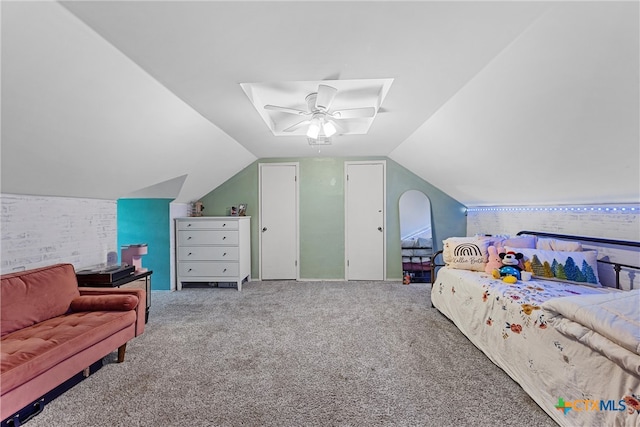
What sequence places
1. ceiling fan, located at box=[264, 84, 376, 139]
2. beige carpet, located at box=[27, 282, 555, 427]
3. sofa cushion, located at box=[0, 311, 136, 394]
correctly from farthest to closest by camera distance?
ceiling fan, located at box=[264, 84, 376, 139], beige carpet, located at box=[27, 282, 555, 427], sofa cushion, located at box=[0, 311, 136, 394]

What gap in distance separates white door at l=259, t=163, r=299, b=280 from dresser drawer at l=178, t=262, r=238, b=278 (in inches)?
25.4

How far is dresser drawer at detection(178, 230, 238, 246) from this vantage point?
4.32m

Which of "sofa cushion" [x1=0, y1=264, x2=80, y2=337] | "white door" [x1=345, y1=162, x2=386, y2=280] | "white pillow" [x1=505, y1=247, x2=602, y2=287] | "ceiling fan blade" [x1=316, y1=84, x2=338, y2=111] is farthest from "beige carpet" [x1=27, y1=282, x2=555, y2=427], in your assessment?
"ceiling fan blade" [x1=316, y1=84, x2=338, y2=111]

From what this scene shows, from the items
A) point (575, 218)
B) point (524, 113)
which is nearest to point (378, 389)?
point (524, 113)

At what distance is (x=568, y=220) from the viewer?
2867 mm

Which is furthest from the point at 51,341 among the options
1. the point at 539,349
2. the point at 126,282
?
the point at 539,349

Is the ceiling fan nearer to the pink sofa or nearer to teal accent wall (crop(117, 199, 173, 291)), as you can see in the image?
the pink sofa

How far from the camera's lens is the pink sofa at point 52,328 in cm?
154

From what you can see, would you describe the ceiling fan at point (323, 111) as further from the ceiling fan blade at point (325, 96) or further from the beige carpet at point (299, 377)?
the beige carpet at point (299, 377)

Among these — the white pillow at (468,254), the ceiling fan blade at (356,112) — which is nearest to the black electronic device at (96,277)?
the ceiling fan blade at (356,112)

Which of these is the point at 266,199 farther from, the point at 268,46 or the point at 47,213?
the point at 268,46

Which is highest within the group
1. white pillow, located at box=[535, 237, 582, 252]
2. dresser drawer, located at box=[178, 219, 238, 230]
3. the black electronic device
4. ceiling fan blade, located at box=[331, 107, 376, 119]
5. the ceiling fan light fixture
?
ceiling fan blade, located at box=[331, 107, 376, 119]

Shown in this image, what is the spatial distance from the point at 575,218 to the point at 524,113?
152 centimetres

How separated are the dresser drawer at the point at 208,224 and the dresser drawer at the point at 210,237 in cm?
6
